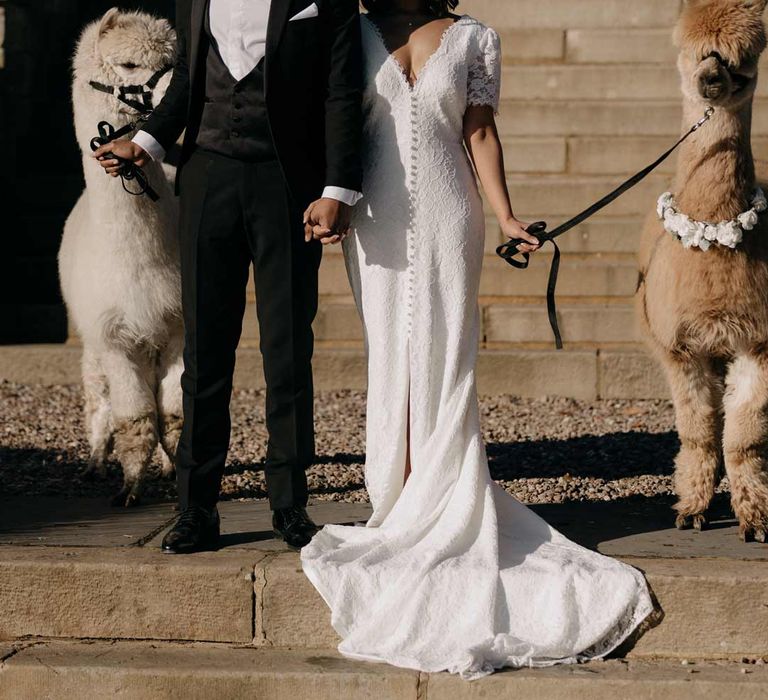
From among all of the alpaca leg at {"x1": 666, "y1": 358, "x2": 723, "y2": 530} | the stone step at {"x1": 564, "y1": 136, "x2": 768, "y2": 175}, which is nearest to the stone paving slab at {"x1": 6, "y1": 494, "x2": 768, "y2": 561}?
the alpaca leg at {"x1": 666, "y1": 358, "x2": 723, "y2": 530}

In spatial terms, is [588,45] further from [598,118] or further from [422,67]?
[422,67]

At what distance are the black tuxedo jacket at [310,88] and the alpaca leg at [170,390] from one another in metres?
1.37

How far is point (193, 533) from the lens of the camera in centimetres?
388

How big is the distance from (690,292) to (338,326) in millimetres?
3856

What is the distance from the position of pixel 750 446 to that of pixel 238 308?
1.65 meters

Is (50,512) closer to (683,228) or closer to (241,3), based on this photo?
(241,3)

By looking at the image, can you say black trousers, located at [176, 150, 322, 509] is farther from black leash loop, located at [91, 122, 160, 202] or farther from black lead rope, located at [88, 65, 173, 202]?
black lead rope, located at [88, 65, 173, 202]

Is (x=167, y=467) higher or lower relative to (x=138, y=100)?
lower

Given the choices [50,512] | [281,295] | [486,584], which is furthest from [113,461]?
[486,584]

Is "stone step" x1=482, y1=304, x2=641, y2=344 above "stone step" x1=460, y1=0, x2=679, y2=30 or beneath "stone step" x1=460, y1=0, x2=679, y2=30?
beneath

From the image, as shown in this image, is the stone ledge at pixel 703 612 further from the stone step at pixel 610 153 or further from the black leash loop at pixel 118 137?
the stone step at pixel 610 153

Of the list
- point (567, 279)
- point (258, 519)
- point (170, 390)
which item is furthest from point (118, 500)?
point (567, 279)

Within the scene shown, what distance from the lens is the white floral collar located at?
4.05 meters

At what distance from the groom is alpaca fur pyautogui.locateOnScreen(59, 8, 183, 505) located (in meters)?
0.78
